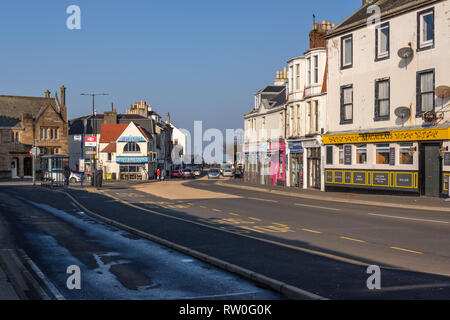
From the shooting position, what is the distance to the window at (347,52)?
3519 cm

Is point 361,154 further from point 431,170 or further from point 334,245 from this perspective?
point 334,245

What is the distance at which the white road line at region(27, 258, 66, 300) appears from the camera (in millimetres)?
7984

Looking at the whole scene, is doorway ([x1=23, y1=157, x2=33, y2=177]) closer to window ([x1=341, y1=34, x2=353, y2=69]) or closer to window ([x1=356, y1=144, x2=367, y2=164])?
window ([x1=341, y1=34, x2=353, y2=69])

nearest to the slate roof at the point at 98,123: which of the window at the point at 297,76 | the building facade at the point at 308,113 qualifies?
the building facade at the point at 308,113

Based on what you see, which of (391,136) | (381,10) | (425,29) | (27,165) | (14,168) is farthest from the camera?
(27,165)

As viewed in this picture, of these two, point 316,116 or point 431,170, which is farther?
point 316,116

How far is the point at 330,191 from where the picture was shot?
38156 millimetres

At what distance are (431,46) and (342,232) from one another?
1732cm

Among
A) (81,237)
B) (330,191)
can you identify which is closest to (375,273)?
(81,237)

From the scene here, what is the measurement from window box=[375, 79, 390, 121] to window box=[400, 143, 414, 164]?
2.32 metres

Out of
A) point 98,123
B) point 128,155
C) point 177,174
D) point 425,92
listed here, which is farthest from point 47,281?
point 98,123

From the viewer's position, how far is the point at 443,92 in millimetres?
27031

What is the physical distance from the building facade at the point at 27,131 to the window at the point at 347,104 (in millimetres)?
51726

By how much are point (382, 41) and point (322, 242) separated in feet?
73.3
